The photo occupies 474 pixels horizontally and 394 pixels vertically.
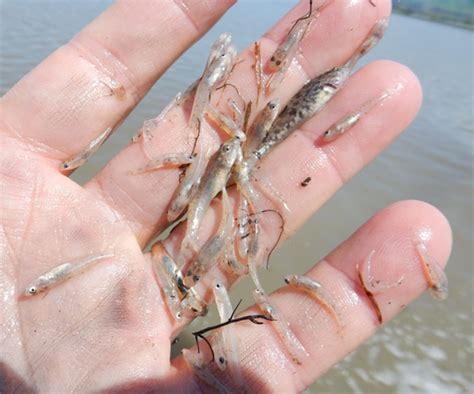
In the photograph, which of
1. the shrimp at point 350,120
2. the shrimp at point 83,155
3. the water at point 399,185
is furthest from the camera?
the water at point 399,185

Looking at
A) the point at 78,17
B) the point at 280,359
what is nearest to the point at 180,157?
the point at 280,359

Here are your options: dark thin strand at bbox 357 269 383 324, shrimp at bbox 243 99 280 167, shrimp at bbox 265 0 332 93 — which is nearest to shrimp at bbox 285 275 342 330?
dark thin strand at bbox 357 269 383 324

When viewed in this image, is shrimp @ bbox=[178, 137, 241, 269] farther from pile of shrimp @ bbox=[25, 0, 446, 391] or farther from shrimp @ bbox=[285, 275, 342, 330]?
shrimp @ bbox=[285, 275, 342, 330]

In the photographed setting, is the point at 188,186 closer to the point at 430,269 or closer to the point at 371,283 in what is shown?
the point at 371,283

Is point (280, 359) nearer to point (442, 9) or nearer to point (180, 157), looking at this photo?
point (180, 157)

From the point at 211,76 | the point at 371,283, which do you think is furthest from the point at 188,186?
the point at 371,283

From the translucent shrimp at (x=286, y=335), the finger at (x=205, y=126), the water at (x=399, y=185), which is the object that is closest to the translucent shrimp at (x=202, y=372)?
the translucent shrimp at (x=286, y=335)

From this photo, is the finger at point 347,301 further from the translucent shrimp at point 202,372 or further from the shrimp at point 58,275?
the shrimp at point 58,275
